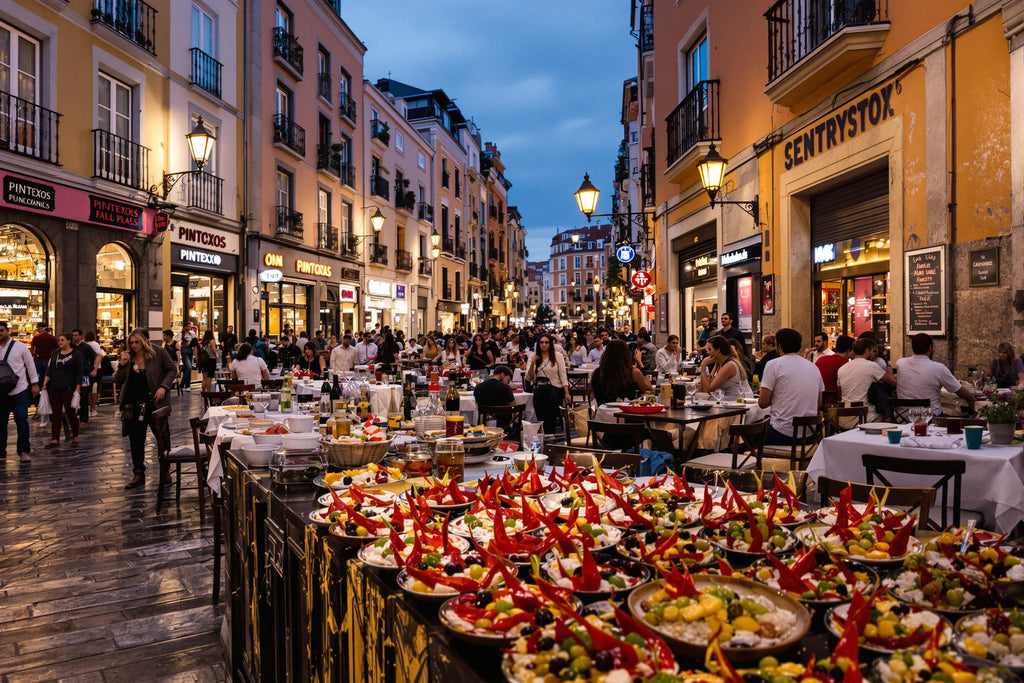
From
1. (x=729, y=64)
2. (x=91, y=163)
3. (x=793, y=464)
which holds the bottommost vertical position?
(x=793, y=464)

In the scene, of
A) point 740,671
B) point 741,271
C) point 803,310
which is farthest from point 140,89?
point 740,671

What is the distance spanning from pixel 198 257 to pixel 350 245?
9527mm

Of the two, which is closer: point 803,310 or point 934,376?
point 934,376

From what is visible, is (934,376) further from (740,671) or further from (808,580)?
(740,671)

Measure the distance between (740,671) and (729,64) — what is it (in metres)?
12.7

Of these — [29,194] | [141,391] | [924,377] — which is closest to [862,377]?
[924,377]

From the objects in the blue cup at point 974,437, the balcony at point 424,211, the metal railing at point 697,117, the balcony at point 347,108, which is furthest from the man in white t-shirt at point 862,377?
the balcony at point 424,211

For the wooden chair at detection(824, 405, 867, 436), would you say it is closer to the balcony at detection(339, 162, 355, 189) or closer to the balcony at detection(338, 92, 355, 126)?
the balcony at detection(339, 162, 355, 189)

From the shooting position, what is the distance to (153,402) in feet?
24.8

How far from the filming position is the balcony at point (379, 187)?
28.3 metres

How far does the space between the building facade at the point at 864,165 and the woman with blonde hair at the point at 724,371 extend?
5.75 ft

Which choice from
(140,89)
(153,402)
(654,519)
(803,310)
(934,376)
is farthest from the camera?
(140,89)

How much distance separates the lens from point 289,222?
68.7 feet

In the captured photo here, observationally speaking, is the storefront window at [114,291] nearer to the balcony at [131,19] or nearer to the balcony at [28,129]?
the balcony at [28,129]
